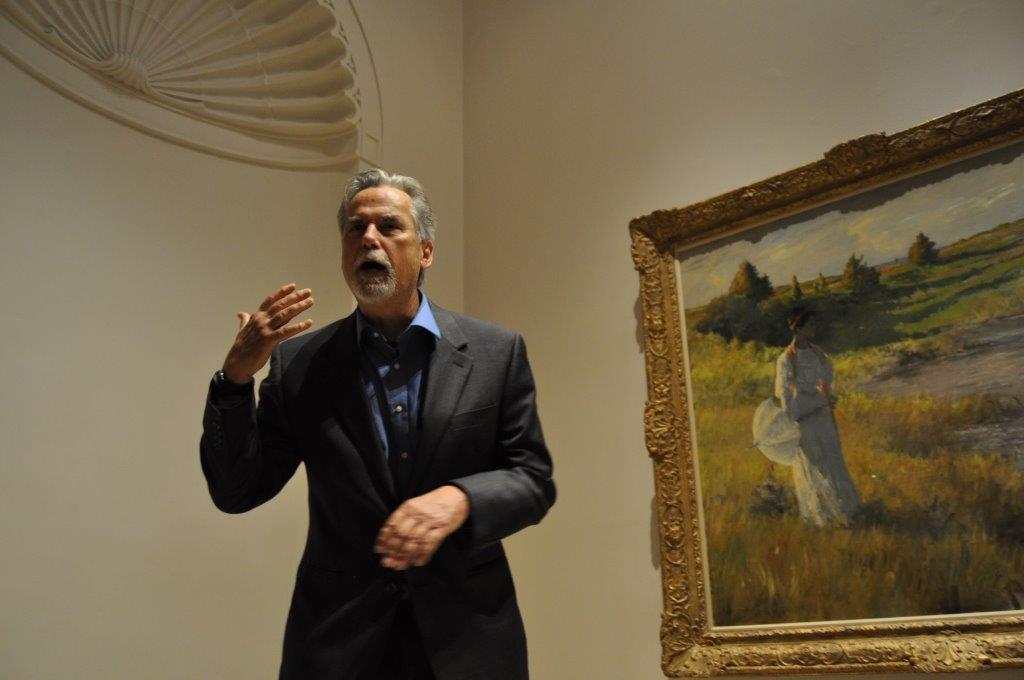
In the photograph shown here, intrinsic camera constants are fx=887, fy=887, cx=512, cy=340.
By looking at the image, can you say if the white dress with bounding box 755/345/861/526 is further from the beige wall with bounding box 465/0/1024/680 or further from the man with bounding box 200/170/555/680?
the man with bounding box 200/170/555/680

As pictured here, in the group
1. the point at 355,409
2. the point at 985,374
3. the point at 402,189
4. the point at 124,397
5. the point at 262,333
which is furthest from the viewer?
the point at 124,397

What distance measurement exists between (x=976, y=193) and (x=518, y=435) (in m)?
1.98

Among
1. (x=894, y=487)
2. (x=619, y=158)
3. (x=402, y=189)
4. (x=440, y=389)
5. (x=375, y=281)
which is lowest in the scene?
(x=894, y=487)

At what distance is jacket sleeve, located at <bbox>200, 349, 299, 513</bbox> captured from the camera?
1.74 metres

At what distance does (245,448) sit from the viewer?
1.77 m

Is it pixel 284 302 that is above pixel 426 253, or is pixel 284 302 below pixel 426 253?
below

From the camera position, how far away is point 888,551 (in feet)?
9.30

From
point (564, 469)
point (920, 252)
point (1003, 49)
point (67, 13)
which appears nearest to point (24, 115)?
point (67, 13)

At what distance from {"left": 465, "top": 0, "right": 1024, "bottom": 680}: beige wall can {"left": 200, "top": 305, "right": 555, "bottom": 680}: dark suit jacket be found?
5.80ft

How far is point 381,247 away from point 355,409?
394mm

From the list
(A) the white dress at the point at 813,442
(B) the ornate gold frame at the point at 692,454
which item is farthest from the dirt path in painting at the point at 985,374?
(B) the ornate gold frame at the point at 692,454

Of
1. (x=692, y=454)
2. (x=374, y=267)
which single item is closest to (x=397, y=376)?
(x=374, y=267)

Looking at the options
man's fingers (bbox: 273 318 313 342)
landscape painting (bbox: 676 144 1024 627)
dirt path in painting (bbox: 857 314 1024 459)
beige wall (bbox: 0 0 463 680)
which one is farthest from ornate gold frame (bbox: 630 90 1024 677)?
man's fingers (bbox: 273 318 313 342)

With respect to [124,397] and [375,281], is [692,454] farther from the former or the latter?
[124,397]
